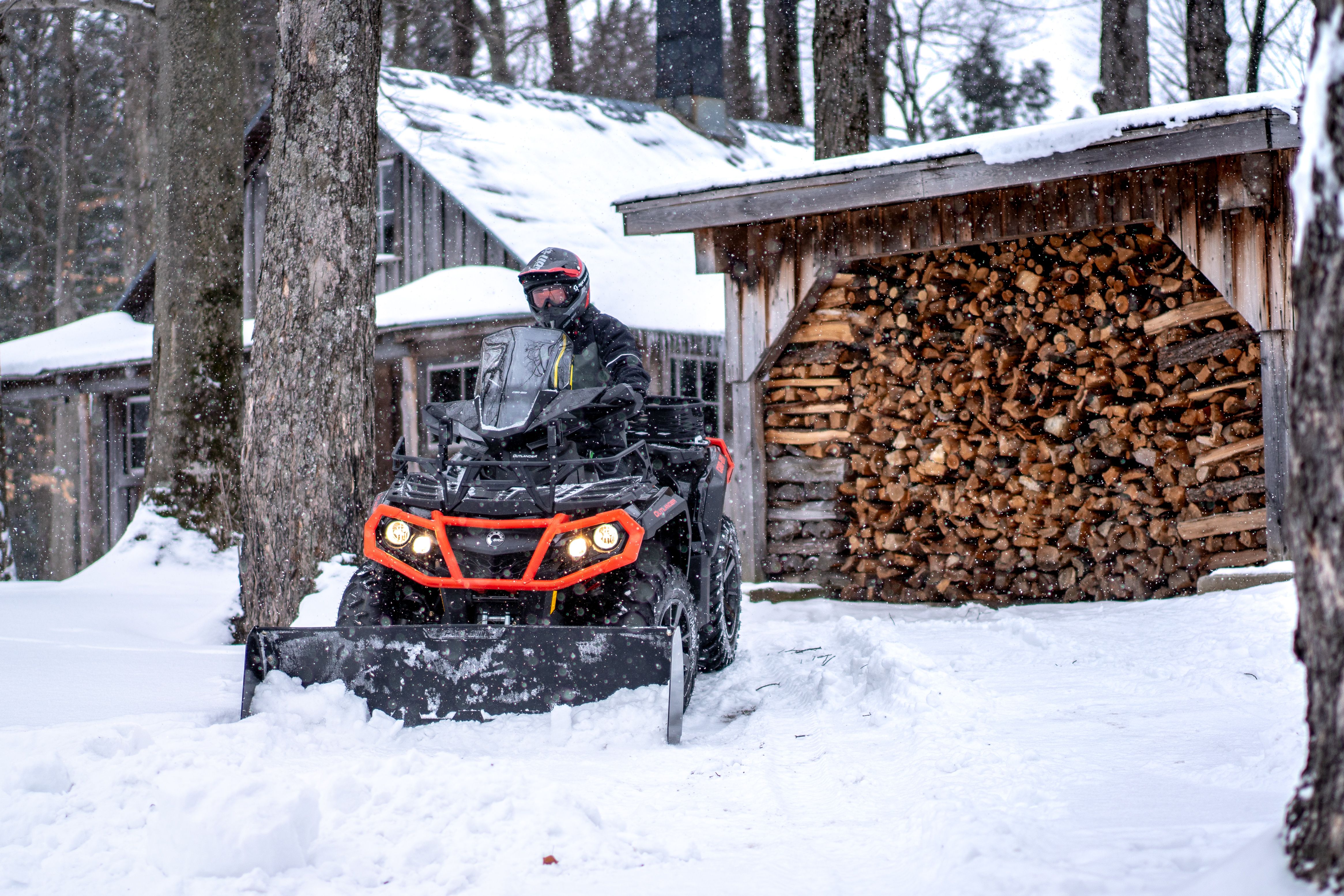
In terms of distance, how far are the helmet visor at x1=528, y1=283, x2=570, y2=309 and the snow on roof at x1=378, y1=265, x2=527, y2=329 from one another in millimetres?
5715

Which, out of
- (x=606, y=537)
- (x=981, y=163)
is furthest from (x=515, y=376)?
(x=981, y=163)

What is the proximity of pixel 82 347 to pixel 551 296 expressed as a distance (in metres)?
12.4

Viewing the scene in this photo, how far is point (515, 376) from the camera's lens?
4840 mm

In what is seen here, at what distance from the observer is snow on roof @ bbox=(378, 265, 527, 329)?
11469 mm

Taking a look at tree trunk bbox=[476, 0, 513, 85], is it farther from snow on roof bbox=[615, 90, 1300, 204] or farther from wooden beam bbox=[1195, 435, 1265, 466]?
wooden beam bbox=[1195, 435, 1265, 466]

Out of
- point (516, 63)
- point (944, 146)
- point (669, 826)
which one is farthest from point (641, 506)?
point (516, 63)

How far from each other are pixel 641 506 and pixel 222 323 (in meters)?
5.90

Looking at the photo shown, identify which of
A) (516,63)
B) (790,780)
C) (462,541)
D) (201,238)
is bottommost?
(790,780)

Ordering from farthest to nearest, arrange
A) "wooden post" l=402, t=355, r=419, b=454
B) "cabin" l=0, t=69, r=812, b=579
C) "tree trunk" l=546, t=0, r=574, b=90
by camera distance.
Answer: "tree trunk" l=546, t=0, r=574, b=90 → "wooden post" l=402, t=355, r=419, b=454 → "cabin" l=0, t=69, r=812, b=579

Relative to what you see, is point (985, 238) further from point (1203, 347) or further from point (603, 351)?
point (603, 351)

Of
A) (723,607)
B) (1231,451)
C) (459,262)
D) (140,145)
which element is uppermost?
(140,145)

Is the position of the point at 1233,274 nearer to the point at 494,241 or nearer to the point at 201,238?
the point at 201,238

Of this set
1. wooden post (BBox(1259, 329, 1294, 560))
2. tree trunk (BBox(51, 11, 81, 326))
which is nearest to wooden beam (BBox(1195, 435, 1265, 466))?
wooden post (BBox(1259, 329, 1294, 560))

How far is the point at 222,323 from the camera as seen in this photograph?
9.44 metres
